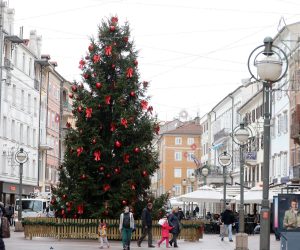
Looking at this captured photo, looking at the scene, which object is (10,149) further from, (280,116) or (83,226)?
(83,226)

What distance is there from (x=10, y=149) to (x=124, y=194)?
39389mm

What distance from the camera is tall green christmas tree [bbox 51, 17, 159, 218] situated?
34344mm

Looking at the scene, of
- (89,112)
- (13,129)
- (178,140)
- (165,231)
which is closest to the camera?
(165,231)

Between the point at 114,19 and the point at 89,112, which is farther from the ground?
the point at 114,19

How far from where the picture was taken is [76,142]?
34562mm

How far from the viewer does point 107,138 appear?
35.1 metres

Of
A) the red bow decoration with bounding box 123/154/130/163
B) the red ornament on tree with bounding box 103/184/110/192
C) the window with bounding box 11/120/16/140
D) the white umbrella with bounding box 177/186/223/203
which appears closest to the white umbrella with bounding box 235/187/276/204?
the white umbrella with bounding box 177/186/223/203

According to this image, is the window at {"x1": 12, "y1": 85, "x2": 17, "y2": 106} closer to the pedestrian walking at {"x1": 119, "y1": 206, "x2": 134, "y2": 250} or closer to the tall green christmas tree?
the tall green christmas tree

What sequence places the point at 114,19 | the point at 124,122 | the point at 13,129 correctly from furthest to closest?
the point at 13,129 → the point at 114,19 → the point at 124,122

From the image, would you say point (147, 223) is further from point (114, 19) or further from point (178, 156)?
point (178, 156)

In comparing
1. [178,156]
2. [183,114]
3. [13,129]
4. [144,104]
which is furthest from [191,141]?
[144,104]

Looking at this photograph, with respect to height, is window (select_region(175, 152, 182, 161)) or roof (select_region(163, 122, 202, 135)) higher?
roof (select_region(163, 122, 202, 135))

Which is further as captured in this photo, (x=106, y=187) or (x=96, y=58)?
(x=96, y=58)

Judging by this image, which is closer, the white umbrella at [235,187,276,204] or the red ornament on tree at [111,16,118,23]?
the red ornament on tree at [111,16,118,23]
